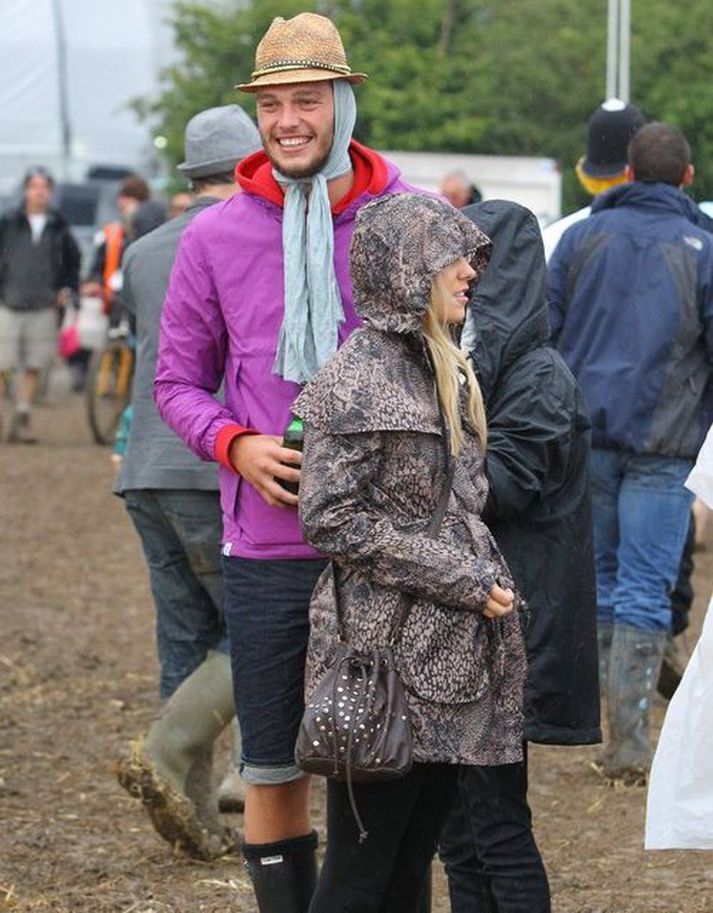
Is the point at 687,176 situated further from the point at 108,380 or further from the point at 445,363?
the point at 108,380

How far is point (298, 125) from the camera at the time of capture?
13.9 ft

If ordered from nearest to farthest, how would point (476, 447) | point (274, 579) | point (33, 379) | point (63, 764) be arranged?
point (476, 447) < point (274, 579) < point (63, 764) < point (33, 379)

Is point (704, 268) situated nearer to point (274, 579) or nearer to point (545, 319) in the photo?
point (545, 319)

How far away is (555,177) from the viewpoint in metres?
24.3

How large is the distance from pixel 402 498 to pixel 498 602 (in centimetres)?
24

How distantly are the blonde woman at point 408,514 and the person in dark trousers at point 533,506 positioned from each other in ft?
1.41

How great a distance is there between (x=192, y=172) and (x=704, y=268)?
160 cm

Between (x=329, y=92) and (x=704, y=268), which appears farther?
(x=704, y=268)

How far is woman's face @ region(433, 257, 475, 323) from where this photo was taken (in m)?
3.79

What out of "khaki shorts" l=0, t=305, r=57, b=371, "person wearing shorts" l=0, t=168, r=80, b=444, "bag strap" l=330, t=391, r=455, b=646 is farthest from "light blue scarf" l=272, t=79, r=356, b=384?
"khaki shorts" l=0, t=305, r=57, b=371

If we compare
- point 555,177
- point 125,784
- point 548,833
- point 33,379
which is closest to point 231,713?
point 125,784

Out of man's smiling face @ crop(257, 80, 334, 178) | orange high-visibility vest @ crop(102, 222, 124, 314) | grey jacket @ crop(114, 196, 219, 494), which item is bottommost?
orange high-visibility vest @ crop(102, 222, 124, 314)

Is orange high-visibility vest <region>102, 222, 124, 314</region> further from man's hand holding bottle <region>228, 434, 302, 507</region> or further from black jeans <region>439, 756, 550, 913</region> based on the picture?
black jeans <region>439, 756, 550, 913</region>

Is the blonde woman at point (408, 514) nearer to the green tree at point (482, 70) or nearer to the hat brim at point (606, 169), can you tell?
the hat brim at point (606, 169)
